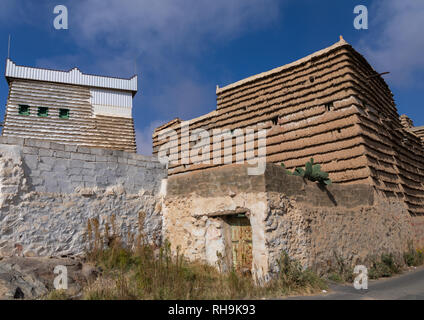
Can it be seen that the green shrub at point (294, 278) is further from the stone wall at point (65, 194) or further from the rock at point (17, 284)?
the rock at point (17, 284)

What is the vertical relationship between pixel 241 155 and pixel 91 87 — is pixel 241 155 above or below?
below

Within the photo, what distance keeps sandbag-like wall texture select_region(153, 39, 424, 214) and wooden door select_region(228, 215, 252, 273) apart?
4983 millimetres

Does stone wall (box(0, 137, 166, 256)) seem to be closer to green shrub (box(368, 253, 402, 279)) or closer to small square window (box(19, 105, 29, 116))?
green shrub (box(368, 253, 402, 279))

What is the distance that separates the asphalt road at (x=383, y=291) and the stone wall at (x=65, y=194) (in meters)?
4.69

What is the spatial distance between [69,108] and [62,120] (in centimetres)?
83

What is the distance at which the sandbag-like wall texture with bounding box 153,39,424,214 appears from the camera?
11.4 meters

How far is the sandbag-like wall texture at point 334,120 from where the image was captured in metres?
11.4

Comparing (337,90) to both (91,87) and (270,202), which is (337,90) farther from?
(91,87)

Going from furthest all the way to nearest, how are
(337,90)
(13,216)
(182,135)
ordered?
(182,135), (337,90), (13,216)

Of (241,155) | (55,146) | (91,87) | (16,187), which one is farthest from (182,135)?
(16,187)

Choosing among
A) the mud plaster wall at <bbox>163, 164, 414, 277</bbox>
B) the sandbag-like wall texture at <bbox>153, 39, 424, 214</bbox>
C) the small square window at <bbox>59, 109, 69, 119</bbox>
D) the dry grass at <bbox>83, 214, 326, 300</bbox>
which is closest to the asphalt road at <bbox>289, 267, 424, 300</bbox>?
the dry grass at <bbox>83, 214, 326, 300</bbox>

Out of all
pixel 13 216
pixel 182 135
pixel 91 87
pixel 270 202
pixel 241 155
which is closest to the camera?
pixel 13 216

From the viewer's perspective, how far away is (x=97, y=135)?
17578 mm

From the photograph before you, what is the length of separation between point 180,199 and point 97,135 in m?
10.3
